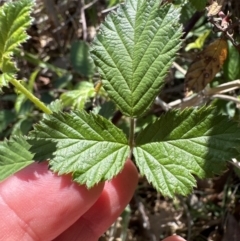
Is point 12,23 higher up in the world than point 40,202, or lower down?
higher up

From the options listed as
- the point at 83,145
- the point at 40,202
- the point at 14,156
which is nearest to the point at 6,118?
the point at 14,156

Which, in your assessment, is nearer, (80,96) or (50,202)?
(50,202)

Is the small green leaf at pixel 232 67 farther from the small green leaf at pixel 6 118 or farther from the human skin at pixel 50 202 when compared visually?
the small green leaf at pixel 6 118

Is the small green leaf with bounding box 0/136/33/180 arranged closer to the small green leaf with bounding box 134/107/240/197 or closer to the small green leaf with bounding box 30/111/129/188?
the small green leaf with bounding box 30/111/129/188

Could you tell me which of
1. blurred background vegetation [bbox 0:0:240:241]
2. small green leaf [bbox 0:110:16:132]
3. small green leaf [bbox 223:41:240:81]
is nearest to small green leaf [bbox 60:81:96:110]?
blurred background vegetation [bbox 0:0:240:241]

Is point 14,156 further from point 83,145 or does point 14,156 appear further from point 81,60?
point 81,60

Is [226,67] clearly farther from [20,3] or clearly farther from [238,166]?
[20,3]
